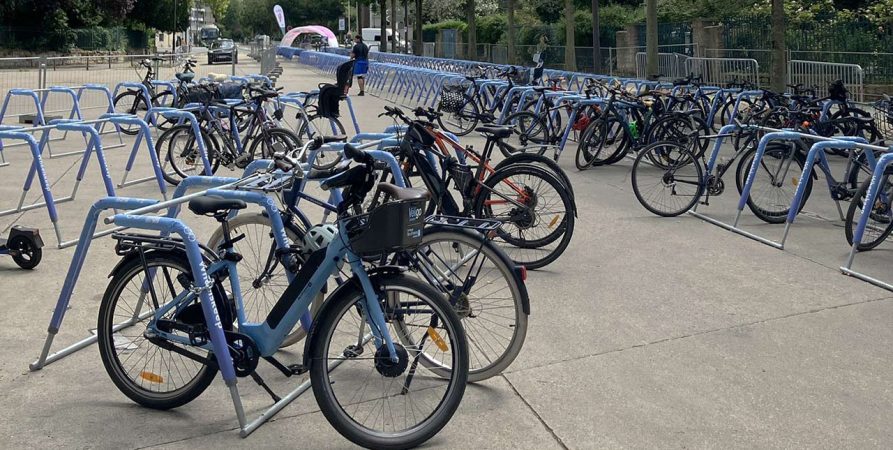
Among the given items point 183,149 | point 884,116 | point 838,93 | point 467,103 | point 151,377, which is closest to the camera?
point 151,377

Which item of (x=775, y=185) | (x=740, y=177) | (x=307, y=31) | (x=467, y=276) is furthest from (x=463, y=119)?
(x=307, y=31)

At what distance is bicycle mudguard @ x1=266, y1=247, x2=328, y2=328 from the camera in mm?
3965

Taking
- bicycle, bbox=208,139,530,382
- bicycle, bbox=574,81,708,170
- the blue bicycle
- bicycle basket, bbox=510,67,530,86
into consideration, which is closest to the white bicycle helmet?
bicycle, bbox=208,139,530,382

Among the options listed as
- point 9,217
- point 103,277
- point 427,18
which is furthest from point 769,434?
point 427,18

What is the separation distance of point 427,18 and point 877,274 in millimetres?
66877

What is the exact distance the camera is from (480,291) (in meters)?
4.88

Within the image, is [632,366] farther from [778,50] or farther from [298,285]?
[778,50]

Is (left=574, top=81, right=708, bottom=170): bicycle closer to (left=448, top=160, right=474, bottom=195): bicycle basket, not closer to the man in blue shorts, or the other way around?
(left=448, top=160, right=474, bottom=195): bicycle basket

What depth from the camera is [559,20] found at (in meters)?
41.9

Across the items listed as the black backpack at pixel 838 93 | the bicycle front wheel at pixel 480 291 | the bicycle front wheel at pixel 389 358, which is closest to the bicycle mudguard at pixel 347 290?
the bicycle front wheel at pixel 389 358

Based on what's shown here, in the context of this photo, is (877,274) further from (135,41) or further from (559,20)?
(135,41)

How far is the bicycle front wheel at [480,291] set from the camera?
446 cm

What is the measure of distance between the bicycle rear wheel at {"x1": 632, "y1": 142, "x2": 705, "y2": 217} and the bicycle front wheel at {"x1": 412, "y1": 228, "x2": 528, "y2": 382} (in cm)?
446

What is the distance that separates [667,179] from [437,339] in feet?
17.8
